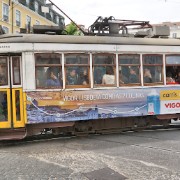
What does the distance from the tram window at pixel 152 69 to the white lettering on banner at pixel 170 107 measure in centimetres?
68

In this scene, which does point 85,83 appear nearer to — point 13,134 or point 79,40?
point 79,40

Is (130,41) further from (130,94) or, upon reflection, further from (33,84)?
(33,84)

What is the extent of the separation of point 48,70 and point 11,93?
117 centimetres

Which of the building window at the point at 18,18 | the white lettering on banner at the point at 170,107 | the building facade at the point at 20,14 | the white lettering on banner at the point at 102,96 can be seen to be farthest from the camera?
the building window at the point at 18,18

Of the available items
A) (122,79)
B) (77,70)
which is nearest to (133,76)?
(122,79)

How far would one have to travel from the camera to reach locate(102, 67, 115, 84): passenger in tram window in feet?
34.8

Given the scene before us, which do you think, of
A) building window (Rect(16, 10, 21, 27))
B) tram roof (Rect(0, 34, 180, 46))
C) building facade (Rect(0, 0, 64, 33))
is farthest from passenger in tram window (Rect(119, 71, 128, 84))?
building window (Rect(16, 10, 21, 27))

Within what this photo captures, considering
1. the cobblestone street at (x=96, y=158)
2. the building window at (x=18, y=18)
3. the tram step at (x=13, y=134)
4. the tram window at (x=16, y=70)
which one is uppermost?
the building window at (x=18, y=18)

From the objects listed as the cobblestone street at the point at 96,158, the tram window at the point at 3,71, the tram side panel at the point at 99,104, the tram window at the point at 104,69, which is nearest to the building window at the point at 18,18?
the tram window at the point at 104,69

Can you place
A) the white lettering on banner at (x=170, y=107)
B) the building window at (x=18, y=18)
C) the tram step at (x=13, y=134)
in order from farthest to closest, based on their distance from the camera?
the building window at (x=18, y=18), the white lettering on banner at (x=170, y=107), the tram step at (x=13, y=134)

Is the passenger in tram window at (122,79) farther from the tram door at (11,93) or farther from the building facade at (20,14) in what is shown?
the building facade at (20,14)

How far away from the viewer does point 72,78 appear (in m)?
10.3

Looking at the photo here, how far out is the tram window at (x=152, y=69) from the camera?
11.1 m

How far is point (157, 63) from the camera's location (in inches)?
446
